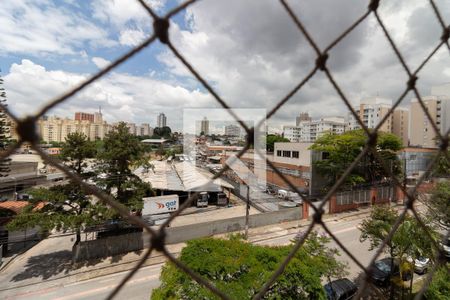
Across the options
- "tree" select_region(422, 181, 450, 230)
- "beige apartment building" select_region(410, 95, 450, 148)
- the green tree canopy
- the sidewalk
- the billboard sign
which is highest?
"beige apartment building" select_region(410, 95, 450, 148)

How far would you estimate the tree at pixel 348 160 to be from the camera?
12.4 metres

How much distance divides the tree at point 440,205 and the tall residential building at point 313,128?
23.2 meters

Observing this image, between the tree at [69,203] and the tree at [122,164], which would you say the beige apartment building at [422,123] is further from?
the tree at [69,203]

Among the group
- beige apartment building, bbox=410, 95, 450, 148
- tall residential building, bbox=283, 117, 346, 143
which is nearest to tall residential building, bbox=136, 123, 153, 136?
tall residential building, bbox=283, 117, 346, 143

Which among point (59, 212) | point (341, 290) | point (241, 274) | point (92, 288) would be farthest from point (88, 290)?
point (341, 290)

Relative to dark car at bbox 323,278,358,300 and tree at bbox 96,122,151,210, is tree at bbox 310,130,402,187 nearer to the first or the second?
dark car at bbox 323,278,358,300

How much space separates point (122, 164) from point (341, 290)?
5.60 m

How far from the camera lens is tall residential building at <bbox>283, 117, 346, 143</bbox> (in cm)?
3503

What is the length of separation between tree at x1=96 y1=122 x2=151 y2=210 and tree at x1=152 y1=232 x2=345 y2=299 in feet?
11.1

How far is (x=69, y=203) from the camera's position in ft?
21.6

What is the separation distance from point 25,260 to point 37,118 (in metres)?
8.90

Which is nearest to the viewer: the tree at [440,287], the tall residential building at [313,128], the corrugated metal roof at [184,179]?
the tree at [440,287]

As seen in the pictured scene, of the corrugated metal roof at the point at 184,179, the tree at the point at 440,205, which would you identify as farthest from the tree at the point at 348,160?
Result: the tree at the point at 440,205

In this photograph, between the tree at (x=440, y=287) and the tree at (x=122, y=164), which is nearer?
the tree at (x=440, y=287)
